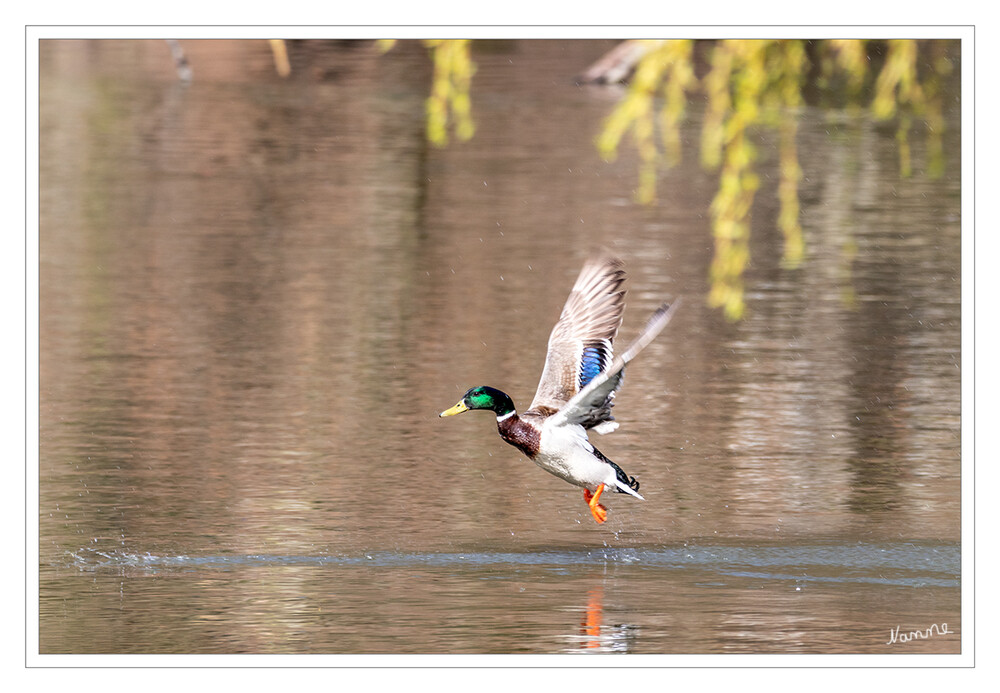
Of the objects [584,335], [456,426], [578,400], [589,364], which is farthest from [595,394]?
[456,426]

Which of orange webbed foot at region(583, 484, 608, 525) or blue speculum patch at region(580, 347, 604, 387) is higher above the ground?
blue speculum patch at region(580, 347, 604, 387)

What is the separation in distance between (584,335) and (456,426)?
342cm

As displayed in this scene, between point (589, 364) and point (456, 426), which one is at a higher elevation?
point (589, 364)

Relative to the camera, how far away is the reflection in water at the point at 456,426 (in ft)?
29.5

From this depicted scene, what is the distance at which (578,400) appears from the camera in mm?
8516

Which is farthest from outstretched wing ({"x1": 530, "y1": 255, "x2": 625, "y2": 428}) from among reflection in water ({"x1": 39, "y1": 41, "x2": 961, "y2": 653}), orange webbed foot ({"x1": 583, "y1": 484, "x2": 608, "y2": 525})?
reflection in water ({"x1": 39, "y1": 41, "x2": 961, "y2": 653})

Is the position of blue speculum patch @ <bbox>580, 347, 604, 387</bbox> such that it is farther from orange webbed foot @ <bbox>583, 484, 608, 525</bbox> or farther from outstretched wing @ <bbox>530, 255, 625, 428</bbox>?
orange webbed foot @ <bbox>583, 484, 608, 525</bbox>

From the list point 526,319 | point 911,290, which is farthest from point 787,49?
point 911,290

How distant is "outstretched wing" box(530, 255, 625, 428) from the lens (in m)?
9.35

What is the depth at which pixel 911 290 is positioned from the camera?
16.8 metres

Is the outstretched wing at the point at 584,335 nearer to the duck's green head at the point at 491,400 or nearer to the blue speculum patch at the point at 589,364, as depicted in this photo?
the blue speculum patch at the point at 589,364

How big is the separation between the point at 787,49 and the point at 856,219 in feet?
35.3

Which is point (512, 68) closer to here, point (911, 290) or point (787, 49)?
point (911, 290)

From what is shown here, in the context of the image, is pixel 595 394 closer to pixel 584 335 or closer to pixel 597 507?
pixel 597 507
